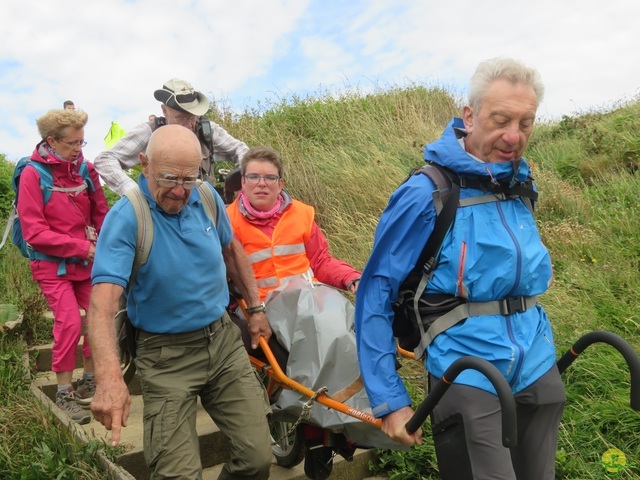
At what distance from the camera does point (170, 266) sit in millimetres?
3273

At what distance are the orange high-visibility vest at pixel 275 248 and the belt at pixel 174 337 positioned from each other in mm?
802

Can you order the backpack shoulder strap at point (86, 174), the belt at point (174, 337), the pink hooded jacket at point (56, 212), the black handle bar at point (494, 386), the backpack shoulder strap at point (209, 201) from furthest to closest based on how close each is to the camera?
the backpack shoulder strap at point (86, 174) < the pink hooded jacket at point (56, 212) < the backpack shoulder strap at point (209, 201) < the belt at point (174, 337) < the black handle bar at point (494, 386)

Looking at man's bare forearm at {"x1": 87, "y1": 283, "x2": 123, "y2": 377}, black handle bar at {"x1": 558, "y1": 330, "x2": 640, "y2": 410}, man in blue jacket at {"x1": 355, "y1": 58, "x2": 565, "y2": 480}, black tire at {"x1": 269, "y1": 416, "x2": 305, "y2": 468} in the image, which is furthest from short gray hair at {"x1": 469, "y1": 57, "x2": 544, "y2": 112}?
black tire at {"x1": 269, "y1": 416, "x2": 305, "y2": 468}

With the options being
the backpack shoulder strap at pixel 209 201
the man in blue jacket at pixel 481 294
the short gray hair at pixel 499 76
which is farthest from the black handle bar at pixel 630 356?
the backpack shoulder strap at pixel 209 201

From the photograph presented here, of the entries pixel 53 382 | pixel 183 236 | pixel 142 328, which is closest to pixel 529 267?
pixel 183 236

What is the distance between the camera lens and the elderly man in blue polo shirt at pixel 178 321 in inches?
124

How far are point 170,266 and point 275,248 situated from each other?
1.19 metres

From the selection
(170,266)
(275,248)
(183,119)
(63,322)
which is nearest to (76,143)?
(183,119)

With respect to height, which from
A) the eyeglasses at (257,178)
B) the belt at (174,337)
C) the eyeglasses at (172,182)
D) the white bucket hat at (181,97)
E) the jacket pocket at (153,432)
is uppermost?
the white bucket hat at (181,97)

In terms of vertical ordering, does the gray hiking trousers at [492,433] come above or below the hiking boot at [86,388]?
above

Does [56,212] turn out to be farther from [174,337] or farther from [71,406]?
[174,337]

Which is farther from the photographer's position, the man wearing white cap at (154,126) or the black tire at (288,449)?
the man wearing white cap at (154,126)

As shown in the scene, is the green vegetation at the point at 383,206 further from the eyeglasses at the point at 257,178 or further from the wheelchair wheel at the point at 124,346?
the eyeglasses at the point at 257,178

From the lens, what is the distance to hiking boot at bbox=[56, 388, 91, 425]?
4.97 m
